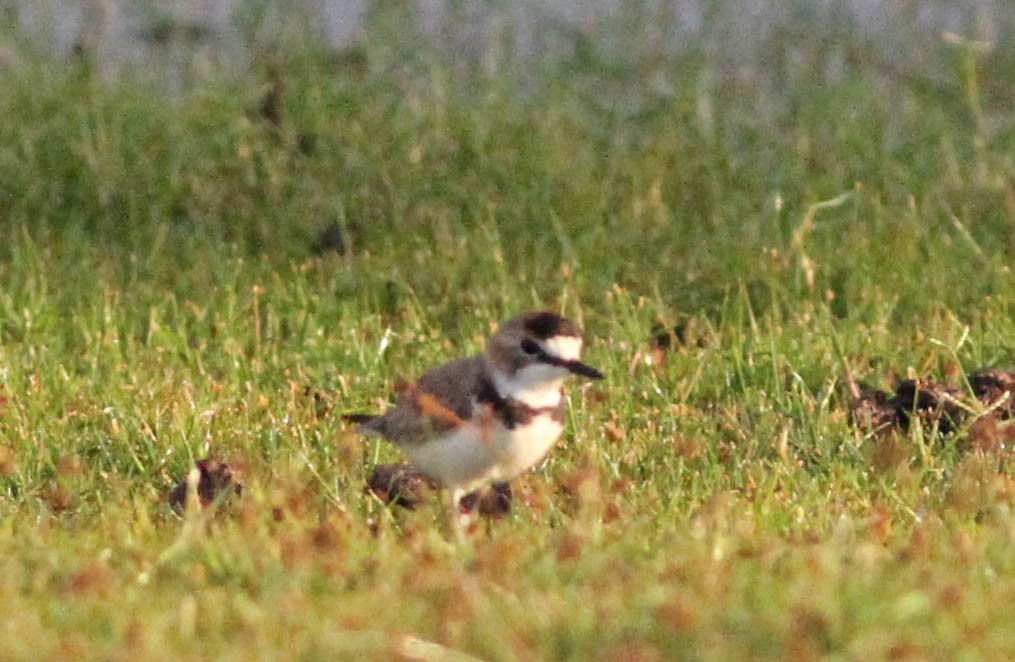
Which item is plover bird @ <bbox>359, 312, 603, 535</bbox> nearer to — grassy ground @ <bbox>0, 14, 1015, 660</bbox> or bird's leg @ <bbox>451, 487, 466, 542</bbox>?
bird's leg @ <bbox>451, 487, 466, 542</bbox>

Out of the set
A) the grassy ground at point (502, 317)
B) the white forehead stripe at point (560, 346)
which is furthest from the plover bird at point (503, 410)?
the grassy ground at point (502, 317)

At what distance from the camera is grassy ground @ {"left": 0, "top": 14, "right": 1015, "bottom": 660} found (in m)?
4.60

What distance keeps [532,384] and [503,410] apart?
128 mm

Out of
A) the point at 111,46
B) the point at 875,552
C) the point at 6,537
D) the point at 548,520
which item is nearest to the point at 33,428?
the point at 6,537

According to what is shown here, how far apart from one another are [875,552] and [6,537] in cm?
252

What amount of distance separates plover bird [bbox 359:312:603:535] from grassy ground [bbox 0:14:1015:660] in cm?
23

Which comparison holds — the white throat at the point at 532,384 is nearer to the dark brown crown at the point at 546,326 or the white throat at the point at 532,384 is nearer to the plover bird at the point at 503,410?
the plover bird at the point at 503,410

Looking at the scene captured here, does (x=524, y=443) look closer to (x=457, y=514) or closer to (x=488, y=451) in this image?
(x=488, y=451)

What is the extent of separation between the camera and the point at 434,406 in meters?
5.94

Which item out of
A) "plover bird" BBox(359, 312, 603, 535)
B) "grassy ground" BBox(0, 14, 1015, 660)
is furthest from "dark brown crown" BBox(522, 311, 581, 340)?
"grassy ground" BBox(0, 14, 1015, 660)

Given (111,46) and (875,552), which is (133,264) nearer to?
(111,46)

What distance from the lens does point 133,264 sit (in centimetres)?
952

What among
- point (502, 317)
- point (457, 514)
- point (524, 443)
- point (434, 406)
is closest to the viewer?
point (524, 443)

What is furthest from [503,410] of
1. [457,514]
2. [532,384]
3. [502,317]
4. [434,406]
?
[502,317]
